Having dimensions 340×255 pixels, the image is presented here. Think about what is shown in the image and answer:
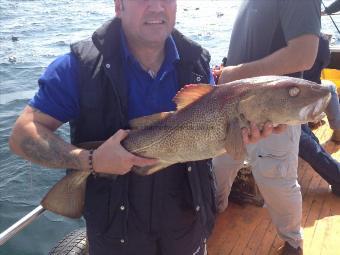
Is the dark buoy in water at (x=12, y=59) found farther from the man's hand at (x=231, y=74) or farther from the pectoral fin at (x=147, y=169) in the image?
the pectoral fin at (x=147, y=169)

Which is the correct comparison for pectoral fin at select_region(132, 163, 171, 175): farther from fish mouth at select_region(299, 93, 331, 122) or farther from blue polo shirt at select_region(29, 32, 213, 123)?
fish mouth at select_region(299, 93, 331, 122)

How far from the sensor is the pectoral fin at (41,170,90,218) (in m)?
2.66

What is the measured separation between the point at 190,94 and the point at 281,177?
1447mm

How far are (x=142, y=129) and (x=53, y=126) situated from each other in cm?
53

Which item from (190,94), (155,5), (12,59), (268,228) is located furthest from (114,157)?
(12,59)

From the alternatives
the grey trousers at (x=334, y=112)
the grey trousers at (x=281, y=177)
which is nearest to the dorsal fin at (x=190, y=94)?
the grey trousers at (x=281, y=177)

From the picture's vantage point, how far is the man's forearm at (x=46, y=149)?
2.49 meters

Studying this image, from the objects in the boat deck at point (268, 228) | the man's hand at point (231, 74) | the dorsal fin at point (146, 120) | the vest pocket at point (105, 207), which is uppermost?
the man's hand at point (231, 74)

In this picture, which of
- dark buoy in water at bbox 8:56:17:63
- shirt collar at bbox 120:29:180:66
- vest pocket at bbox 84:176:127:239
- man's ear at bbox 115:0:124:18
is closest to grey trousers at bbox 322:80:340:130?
shirt collar at bbox 120:29:180:66

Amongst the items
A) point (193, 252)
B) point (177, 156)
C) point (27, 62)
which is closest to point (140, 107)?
point (177, 156)

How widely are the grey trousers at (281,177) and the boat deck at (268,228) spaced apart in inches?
17.9

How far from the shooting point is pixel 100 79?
2613 mm

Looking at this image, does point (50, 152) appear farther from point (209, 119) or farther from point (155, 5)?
point (155, 5)

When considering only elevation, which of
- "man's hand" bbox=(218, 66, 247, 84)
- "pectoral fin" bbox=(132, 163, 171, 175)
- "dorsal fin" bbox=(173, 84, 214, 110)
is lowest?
"pectoral fin" bbox=(132, 163, 171, 175)
